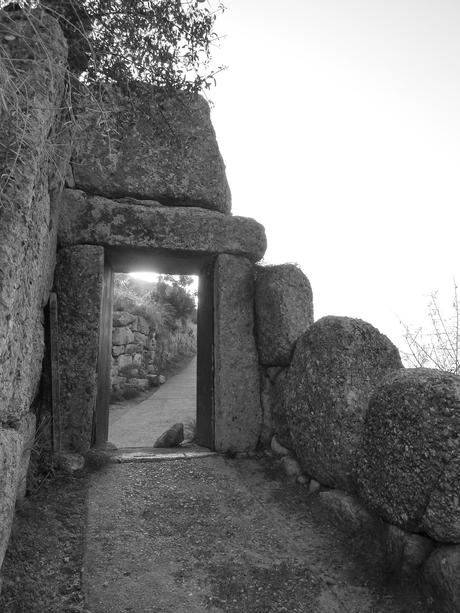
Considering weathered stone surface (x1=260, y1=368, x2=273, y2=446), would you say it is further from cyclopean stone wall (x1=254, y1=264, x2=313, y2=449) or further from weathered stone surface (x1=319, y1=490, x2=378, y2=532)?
weathered stone surface (x1=319, y1=490, x2=378, y2=532)

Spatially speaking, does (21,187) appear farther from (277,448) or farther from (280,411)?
(277,448)

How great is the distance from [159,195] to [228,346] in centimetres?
156

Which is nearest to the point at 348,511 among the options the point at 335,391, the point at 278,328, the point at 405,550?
the point at 405,550

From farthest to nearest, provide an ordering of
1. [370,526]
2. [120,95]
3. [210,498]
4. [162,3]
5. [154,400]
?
[154,400], [120,95], [162,3], [210,498], [370,526]

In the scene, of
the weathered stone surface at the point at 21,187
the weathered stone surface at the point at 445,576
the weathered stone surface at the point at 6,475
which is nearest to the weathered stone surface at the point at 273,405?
the weathered stone surface at the point at 445,576

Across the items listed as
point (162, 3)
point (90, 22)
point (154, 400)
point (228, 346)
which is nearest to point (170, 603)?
point (228, 346)

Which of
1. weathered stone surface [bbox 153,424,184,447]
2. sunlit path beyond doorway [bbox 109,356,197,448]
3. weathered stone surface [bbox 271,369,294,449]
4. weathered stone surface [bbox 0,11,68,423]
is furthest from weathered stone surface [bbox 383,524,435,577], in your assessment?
sunlit path beyond doorway [bbox 109,356,197,448]

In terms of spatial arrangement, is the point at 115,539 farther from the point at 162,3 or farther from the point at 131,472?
the point at 162,3

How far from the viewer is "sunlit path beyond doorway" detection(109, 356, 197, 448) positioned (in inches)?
234

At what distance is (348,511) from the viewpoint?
2.86m

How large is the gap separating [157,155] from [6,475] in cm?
358

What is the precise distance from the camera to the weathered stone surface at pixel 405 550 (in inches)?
88.7

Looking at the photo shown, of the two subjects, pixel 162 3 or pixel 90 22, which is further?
pixel 162 3

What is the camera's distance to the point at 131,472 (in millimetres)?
3809
